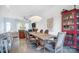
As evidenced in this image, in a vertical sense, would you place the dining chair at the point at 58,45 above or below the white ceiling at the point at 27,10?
below

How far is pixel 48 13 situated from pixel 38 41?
603 mm

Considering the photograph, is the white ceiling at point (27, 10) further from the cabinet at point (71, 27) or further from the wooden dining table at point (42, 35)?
the wooden dining table at point (42, 35)

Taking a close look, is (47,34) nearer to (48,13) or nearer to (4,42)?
(48,13)

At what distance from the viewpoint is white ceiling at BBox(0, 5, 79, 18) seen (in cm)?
224

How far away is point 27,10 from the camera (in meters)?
2.27

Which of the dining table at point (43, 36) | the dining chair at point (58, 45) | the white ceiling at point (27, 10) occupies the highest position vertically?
the white ceiling at point (27, 10)

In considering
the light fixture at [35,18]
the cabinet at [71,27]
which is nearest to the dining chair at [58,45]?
the cabinet at [71,27]

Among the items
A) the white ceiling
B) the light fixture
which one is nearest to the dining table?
the light fixture

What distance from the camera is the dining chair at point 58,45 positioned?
A: 226 centimetres

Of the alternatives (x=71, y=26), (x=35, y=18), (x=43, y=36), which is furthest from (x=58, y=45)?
(x=35, y=18)

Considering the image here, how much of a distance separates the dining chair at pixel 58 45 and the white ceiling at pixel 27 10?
0.50 meters

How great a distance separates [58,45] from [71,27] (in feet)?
1.46
